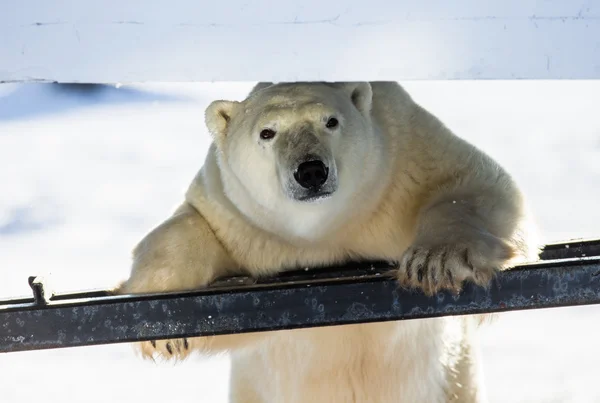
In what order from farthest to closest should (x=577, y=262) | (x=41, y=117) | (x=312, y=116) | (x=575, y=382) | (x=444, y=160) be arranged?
1. (x=41, y=117)
2. (x=575, y=382)
3. (x=444, y=160)
4. (x=312, y=116)
5. (x=577, y=262)

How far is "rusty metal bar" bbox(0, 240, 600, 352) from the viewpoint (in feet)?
6.68

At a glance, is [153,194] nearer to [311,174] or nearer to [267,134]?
[267,134]

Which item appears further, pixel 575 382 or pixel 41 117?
pixel 41 117

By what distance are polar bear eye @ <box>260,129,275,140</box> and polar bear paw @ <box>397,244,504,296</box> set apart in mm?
713

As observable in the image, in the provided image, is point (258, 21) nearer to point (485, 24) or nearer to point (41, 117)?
point (485, 24)

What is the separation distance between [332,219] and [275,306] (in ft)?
3.44

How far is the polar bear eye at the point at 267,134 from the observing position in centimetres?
292

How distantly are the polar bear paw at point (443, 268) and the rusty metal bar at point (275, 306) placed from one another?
44 mm

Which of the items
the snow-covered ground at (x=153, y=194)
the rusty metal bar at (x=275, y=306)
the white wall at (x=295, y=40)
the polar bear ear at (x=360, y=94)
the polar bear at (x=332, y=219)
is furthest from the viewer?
the snow-covered ground at (x=153, y=194)

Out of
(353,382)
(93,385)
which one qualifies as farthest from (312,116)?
(93,385)

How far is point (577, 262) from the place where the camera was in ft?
6.69

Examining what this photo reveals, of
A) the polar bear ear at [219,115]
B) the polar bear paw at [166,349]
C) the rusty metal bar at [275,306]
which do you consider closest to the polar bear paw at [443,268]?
the rusty metal bar at [275,306]

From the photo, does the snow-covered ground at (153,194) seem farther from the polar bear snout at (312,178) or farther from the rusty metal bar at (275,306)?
the rusty metal bar at (275,306)

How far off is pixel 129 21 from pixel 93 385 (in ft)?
11.2
